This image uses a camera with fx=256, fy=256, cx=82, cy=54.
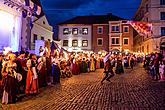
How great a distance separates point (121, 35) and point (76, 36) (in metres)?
11.2

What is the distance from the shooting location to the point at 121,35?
61594 mm

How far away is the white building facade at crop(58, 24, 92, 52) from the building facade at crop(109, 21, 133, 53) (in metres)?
5.86

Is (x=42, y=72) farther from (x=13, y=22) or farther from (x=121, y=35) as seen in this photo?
→ (x=121, y=35)

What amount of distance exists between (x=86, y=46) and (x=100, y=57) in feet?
82.4

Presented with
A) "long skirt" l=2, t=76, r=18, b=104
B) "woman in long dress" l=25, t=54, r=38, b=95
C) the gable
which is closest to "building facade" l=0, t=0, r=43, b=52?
"woman in long dress" l=25, t=54, r=38, b=95

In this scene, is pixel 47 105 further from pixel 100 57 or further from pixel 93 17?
pixel 93 17

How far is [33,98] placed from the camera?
36.1 feet

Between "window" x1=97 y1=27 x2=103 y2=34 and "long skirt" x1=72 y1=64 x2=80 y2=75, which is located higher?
"window" x1=97 y1=27 x2=103 y2=34

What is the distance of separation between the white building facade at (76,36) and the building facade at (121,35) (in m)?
5.86

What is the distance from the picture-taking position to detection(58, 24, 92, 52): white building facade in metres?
63.8

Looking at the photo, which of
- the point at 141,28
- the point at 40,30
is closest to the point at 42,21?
the point at 40,30

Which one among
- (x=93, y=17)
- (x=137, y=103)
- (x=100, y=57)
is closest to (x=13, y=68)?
(x=137, y=103)

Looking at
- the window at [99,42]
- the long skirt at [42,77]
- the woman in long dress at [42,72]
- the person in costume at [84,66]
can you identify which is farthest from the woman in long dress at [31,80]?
the window at [99,42]

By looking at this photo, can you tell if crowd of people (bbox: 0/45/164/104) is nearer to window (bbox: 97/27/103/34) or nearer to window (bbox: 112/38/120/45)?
window (bbox: 112/38/120/45)
